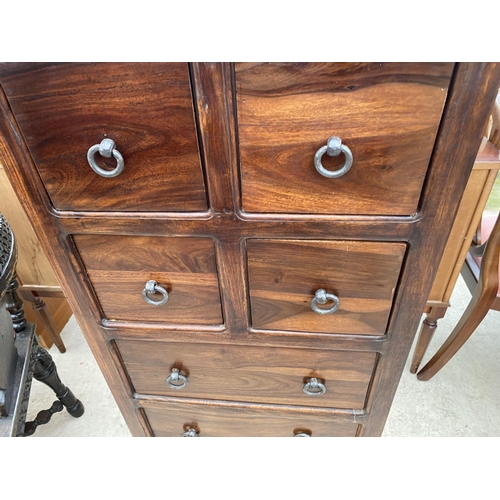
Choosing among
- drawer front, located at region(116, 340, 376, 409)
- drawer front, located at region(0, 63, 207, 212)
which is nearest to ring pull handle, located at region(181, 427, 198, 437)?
drawer front, located at region(116, 340, 376, 409)

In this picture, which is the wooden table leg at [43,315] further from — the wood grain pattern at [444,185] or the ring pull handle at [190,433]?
the wood grain pattern at [444,185]

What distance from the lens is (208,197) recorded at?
0.51 m

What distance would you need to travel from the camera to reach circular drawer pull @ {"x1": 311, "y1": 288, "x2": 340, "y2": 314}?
1.89 feet

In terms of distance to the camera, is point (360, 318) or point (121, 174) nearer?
point (121, 174)

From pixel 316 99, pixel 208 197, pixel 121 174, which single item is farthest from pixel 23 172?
pixel 316 99

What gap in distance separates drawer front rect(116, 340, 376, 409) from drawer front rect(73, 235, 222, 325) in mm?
81

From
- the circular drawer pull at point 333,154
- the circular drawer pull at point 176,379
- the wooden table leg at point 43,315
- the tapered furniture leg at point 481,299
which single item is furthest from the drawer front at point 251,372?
the wooden table leg at point 43,315

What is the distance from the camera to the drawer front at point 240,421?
0.80 metres

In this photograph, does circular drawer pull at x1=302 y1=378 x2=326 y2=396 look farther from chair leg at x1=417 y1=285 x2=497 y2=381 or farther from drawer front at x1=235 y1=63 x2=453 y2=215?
chair leg at x1=417 y1=285 x2=497 y2=381

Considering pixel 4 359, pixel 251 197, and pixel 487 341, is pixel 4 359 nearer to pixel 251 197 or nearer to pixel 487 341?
pixel 251 197

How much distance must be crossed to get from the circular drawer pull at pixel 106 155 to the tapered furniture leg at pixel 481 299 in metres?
0.77

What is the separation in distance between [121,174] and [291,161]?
199 millimetres

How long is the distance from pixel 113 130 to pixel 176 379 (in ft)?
1.48
